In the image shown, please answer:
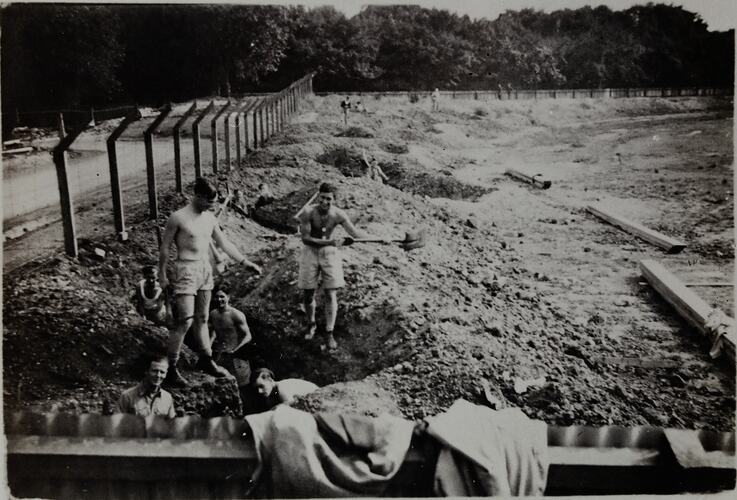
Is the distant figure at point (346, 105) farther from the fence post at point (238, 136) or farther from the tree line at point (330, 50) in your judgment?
the fence post at point (238, 136)

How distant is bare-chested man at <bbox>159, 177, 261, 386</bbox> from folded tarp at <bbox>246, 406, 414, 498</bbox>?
136cm

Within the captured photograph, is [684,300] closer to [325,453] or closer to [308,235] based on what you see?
[308,235]

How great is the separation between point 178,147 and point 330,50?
65.0 inches

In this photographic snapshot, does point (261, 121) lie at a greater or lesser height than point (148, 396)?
greater

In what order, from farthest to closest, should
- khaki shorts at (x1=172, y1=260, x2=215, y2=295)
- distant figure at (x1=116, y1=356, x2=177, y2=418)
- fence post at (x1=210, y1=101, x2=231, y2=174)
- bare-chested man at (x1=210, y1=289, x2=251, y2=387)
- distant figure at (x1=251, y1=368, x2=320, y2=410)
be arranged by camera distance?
fence post at (x1=210, y1=101, x2=231, y2=174), bare-chested man at (x1=210, y1=289, x2=251, y2=387), distant figure at (x1=251, y1=368, x2=320, y2=410), khaki shorts at (x1=172, y1=260, x2=215, y2=295), distant figure at (x1=116, y1=356, x2=177, y2=418)

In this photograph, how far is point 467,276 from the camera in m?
5.83

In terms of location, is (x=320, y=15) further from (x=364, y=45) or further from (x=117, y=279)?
(x=117, y=279)

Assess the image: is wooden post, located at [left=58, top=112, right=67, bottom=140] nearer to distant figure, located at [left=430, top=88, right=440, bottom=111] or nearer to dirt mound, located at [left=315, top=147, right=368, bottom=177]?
dirt mound, located at [left=315, top=147, right=368, bottom=177]

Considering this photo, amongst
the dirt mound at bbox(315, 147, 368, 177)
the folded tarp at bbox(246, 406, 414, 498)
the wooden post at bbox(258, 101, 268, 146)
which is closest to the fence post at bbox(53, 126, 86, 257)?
the wooden post at bbox(258, 101, 268, 146)

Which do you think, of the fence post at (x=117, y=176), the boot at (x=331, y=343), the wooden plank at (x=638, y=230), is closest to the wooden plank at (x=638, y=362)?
the wooden plank at (x=638, y=230)

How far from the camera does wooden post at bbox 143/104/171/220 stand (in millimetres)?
5371

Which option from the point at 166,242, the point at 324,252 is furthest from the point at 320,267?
the point at 166,242

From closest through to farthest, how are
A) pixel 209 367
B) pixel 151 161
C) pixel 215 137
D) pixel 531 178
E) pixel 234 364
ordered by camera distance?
pixel 209 367 → pixel 234 364 → pixel 151 161 → pixel 215 137 → pixel 531 178

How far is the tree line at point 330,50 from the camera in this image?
4.98m
